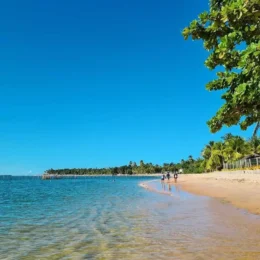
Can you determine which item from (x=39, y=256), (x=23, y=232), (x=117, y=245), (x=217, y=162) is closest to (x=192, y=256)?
(x=117, y=245)

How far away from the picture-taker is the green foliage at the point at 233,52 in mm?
5164

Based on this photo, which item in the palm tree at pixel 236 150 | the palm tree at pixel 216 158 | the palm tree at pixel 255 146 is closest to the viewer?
the palm tree at pixel 255 146

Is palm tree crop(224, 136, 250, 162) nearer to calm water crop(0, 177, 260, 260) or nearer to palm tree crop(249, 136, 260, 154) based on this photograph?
palm tree crop(249, 136, 260, 154)

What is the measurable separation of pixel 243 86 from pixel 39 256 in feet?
21.5

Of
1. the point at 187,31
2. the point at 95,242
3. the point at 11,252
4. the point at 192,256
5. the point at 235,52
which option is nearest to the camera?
the point at 187,31

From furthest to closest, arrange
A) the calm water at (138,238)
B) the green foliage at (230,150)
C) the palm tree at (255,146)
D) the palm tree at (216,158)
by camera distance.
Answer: the palm tree at (216,158), the green foliage at (230,150), the palm tree at (255,146), the calm water at (138,238)

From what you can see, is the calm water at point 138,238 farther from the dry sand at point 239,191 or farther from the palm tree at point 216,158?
the palm tree at point 216,158

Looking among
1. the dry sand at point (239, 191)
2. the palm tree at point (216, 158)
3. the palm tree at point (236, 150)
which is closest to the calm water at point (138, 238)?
the dry sand at point (239, 191)

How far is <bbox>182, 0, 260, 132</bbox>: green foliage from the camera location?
16.9 feet

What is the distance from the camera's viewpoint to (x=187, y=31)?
6.26m

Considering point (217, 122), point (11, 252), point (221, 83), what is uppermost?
point (221, 83)

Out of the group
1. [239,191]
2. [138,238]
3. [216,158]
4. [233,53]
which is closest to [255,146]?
[216,158]

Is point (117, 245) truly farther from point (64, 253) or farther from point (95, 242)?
point (64, 253)

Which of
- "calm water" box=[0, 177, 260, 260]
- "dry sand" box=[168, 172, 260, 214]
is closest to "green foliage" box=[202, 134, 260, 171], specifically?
"dry sand" box=[168, 172, 260, 214]
